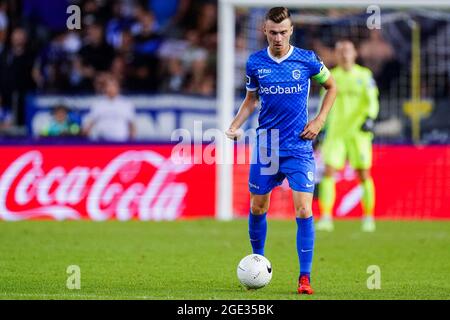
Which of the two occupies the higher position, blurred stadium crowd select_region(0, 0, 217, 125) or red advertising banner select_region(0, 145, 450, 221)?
blurred stadium crowd select_region(0, 0, 217, 125)

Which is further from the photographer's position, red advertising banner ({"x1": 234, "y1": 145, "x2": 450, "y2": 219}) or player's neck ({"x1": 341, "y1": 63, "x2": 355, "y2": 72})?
red advertising banner ({"x1": 234, "y1": 145, "x2": 450, "y2": 219})

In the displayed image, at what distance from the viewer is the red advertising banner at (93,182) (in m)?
17.8

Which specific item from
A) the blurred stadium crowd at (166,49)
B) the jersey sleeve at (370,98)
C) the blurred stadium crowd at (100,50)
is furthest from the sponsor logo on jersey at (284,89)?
the blurred stadium crowd at (100,50)

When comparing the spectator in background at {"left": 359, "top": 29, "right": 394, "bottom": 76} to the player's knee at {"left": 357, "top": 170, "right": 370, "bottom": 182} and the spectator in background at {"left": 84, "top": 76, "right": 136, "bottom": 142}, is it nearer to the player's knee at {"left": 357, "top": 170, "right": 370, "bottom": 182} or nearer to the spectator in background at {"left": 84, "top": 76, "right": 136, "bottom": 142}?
the spectator in background at {"left": 84, "top": 76, "right": 136, "bottom": 142}

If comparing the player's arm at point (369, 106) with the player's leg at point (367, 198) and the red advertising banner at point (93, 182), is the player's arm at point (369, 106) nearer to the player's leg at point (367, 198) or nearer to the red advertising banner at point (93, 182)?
the player's leg at point (367, 198)

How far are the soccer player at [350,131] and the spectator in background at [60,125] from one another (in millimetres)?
5138

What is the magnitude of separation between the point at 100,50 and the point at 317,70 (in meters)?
12.9

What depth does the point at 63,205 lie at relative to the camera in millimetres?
17922

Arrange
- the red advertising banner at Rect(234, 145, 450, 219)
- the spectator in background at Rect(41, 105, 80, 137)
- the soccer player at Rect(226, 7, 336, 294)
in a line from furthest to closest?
1. the spectator in background at Rect(41, 105, 80, 137)
2. the red advertising banner at Rect(234, 145, 450, 219)
3. the soccer player at Rect(226, 7, 336, 294)

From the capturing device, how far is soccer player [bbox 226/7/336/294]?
31.9ft

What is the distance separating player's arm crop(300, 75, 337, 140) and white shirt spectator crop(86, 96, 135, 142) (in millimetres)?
10315

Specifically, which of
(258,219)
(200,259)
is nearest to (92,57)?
(200,259)

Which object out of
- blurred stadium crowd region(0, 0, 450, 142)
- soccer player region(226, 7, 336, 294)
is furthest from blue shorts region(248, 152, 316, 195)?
blurred stadium crowd region(0, 0, 450, 142)
